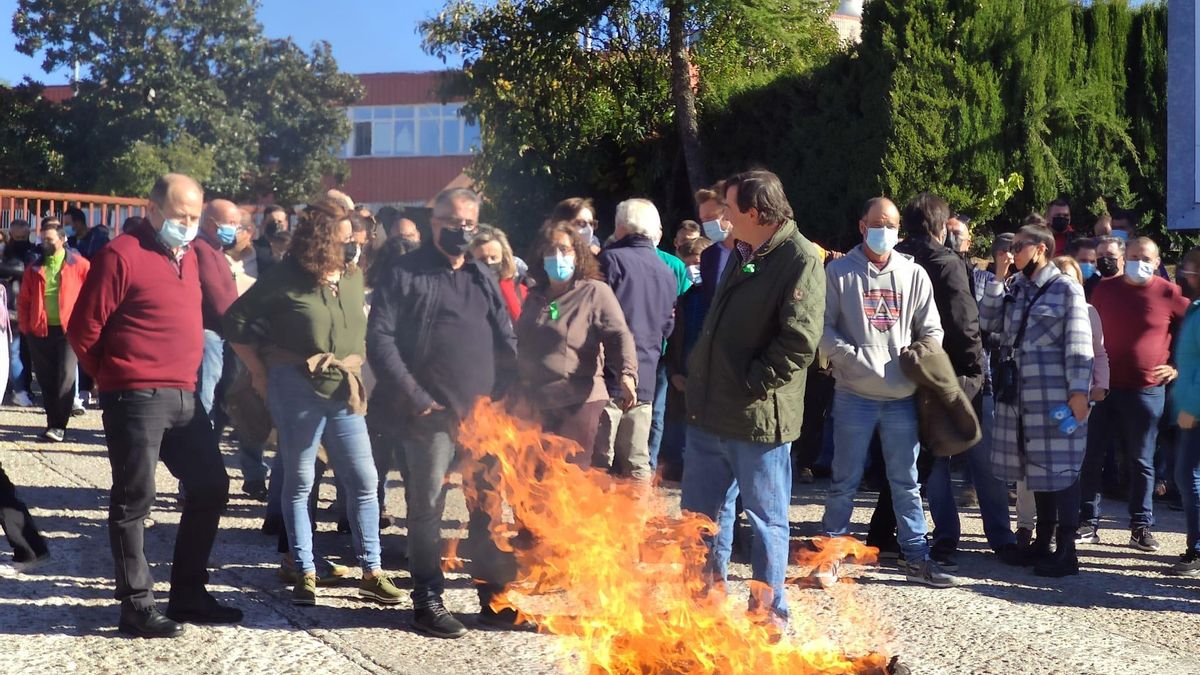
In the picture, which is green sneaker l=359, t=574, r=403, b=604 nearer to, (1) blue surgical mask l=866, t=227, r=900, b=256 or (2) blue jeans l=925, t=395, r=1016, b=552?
(1) blue surgical mask l=866, t=227, r=900, b=256

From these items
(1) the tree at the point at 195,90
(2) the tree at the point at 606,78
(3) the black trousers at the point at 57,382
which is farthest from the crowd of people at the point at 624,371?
(1) the tree at the point at 195,90

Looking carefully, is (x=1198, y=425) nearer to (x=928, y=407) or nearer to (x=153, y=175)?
(x=928, y=407)

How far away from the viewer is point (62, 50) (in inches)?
1468

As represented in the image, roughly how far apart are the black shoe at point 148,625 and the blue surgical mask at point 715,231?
3.94 metres

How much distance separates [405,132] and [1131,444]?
42.8 m

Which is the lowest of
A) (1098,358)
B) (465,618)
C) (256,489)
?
(465,618)

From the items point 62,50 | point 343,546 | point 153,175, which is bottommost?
point 343,546

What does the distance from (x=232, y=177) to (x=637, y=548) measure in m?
35.6

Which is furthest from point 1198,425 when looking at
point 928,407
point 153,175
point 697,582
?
point 153,175

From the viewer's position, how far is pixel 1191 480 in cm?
775

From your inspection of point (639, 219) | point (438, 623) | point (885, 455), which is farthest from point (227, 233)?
point (885, 455)

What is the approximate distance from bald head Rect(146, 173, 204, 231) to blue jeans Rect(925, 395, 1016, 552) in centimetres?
425

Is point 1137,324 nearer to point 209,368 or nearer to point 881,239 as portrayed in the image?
point 881,239

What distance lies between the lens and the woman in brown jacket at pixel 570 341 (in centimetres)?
650
